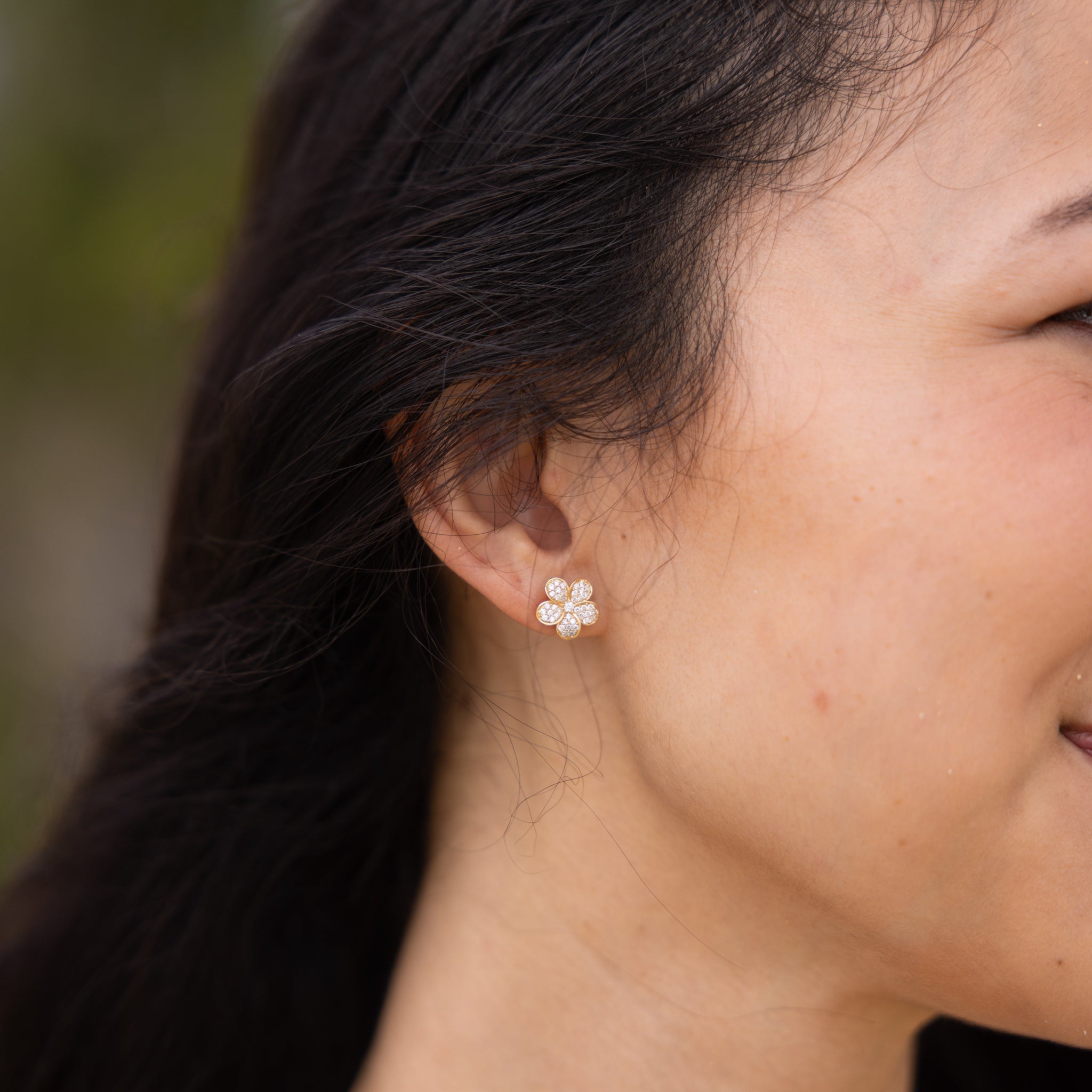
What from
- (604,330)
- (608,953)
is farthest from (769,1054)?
(604,330)

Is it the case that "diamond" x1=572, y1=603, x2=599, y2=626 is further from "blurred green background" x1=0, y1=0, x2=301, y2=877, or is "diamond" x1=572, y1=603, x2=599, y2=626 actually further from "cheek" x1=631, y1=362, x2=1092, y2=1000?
"blurred green background" x1=0, y1=0, x2=301, y2=877

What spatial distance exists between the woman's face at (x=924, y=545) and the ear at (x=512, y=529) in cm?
15

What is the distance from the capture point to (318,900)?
195cm

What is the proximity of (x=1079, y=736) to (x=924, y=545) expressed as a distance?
0.31 m

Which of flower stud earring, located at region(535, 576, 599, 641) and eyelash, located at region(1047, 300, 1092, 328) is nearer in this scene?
eyelash, located at region(1047, 300, 1092, 328)

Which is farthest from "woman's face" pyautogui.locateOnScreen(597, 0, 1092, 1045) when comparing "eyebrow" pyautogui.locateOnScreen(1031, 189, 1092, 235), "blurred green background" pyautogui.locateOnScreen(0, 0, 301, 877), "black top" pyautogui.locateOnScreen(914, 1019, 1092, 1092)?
"blurred green background" pyautogui.locateOnScreen(0, 0, 301, 877)

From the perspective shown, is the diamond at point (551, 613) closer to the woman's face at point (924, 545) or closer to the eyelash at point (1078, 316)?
the woman's face at point (924, 545)

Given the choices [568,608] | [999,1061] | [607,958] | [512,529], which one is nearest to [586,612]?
[568,608]

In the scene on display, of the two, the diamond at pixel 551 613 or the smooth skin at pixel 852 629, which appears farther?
the diamond at pixel 551 613

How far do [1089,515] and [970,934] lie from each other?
1.67ft

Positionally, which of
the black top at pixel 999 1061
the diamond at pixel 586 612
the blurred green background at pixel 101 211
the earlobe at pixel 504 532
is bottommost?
the black top at pixel 999 1061

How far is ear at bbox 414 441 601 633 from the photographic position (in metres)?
1.35

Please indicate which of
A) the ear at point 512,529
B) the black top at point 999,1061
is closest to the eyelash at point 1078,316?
the ear at point 512,529

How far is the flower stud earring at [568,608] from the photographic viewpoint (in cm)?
132
